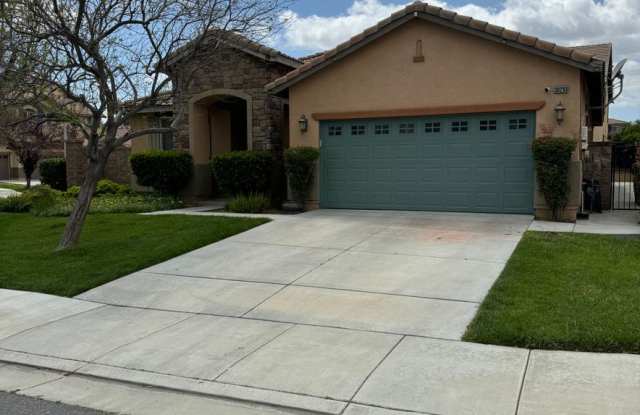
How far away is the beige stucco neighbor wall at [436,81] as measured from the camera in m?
13.3

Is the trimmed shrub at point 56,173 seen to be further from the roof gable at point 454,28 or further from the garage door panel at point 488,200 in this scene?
the garage door panel at point 488,200

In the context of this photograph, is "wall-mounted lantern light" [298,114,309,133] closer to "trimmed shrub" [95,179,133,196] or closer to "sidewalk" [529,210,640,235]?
"sidewalk" [529,210,640,235]

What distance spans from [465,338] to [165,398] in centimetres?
Answer: 298

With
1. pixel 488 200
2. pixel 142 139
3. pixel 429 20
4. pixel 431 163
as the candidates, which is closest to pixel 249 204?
pixel 431 163

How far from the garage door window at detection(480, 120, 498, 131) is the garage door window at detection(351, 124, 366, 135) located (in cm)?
293

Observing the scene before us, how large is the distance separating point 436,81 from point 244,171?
5580 millimetres

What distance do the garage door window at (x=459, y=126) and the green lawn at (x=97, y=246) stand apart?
16.4ft

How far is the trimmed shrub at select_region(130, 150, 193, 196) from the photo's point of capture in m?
18.3

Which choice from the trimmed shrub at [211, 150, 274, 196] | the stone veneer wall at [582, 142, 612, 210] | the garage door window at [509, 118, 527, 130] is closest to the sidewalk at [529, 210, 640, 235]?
the stone veneer wall at [582, 142, 612, 210]

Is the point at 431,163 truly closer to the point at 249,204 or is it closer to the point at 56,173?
the point at 249,204

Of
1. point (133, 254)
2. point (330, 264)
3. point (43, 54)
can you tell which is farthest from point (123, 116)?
point (330, 264)

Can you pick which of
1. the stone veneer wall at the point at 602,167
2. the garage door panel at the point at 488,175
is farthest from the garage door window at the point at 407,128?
the stone veneer wall at the point at 602,167

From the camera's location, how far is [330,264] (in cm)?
957

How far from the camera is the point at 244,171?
16.4 m
